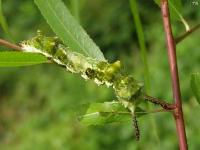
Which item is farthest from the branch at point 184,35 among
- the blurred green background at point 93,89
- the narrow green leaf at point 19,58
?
the blurred green background at point 93,89

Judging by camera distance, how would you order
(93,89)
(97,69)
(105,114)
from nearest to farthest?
(97,69)
(105,114)
(93,89)

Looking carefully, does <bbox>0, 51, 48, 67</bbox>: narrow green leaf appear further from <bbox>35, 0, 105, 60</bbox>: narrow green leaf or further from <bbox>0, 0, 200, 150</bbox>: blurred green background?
<bbox>0, 0, 200, 150</bbox>: blurred green background

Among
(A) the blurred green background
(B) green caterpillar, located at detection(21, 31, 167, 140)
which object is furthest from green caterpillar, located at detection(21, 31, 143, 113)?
(A) the blurred green background

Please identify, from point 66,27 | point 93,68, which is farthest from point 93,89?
point 93,68

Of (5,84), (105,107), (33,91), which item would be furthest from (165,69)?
(105,107)

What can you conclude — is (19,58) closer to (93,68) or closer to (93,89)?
(93,68)

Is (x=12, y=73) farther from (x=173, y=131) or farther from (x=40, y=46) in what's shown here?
(x=40, y=46)
